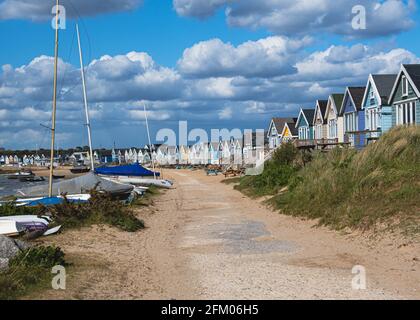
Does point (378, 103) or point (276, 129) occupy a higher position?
point (378, 103)

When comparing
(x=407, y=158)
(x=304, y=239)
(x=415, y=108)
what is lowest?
(x=304, y=239)

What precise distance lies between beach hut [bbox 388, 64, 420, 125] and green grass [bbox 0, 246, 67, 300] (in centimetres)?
2541

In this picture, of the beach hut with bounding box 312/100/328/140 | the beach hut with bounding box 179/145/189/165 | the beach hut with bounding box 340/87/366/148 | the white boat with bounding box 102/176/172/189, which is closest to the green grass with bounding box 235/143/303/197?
the white boat with bounding box 102/176/172/189

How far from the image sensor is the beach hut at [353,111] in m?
42.2

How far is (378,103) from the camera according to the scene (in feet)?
123

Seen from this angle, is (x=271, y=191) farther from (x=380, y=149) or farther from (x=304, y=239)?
(x=304, y=239)

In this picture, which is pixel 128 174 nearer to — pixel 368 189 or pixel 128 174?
pixel 128 174

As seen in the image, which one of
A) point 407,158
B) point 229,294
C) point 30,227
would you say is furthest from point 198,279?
point 407,158

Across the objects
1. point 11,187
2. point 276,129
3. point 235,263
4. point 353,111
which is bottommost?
point 11,187

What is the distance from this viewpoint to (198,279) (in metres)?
10.3

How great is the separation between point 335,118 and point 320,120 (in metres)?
5.38

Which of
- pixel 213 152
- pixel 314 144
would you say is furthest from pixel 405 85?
pixel 213 152

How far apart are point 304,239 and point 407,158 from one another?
17.8 feet
